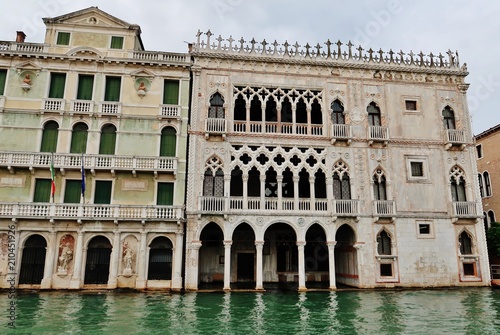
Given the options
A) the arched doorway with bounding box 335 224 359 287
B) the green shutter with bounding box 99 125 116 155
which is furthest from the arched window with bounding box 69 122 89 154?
the arched doorway with bounding box 335 224 359 287

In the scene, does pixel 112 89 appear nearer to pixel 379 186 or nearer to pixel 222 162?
pixel 222 162

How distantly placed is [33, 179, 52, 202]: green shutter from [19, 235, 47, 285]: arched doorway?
6.85ft

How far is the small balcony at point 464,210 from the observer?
22.5m

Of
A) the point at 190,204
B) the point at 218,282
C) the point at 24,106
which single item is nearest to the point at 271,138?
the point at 190,204

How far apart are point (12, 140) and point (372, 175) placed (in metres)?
21.2

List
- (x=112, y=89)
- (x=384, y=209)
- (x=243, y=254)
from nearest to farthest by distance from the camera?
(x=384, y=209) → (x=112, y=89) → (x=243, y=254)

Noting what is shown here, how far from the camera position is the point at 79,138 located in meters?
21.8

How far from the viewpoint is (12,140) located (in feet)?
69.6

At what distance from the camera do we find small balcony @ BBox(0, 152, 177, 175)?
2055 cm

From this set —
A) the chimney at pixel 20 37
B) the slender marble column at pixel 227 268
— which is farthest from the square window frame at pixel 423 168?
the chimney at pixel 20 37

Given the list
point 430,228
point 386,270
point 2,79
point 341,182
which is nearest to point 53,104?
point 2,79

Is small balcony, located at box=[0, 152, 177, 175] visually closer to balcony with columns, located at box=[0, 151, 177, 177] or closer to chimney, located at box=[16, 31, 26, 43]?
balcony with columns, located at box=[0, 151, 177, 177]

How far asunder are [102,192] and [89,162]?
1.86 m

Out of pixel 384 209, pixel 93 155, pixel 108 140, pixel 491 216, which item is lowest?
pixel 384 209
